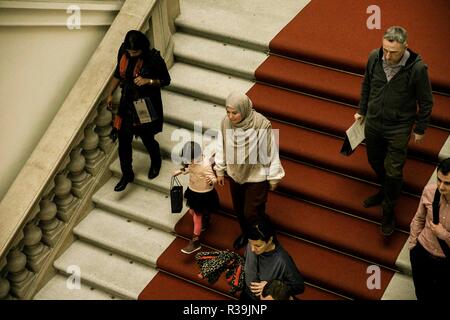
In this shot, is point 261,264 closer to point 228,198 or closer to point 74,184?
point 228,198

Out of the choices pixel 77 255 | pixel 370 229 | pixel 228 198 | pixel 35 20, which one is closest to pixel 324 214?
pixel 370 229

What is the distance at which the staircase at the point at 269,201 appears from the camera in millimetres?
6559

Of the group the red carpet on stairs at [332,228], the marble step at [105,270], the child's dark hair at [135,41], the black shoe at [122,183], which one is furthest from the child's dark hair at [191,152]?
the marble step at [105,270]

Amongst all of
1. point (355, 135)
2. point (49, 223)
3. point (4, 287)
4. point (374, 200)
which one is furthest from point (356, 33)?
point (4, 287)

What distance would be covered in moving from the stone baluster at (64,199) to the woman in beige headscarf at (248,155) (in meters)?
1.56

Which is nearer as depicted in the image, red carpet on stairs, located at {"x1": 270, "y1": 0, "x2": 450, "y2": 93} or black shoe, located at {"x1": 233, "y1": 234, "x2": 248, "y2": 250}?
black shoe, located at {"x1": 233, "y1": 234, "x2": 248, "y2": 250}

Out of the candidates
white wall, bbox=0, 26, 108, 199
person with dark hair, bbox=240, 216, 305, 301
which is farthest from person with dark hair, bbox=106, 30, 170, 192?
person with dark hair, bbox=240, 216, 305, 301

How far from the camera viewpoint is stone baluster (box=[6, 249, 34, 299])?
690 cm

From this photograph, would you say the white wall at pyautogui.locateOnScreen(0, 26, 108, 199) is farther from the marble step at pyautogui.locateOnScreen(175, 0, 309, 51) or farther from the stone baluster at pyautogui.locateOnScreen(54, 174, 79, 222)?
the marble step at pyautogui.locateOnScreen(175, 0, 309, 51)

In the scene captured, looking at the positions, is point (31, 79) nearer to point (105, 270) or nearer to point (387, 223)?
point (105, 270)

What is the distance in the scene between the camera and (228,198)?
7148mm

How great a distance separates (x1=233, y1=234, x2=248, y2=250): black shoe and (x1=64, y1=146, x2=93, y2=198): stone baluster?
1.58 meters

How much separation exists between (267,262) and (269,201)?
1.81m
